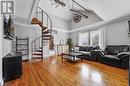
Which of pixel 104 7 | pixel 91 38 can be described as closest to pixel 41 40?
pixel 91 38

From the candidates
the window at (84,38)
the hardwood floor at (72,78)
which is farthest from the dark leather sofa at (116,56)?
the window at (84,38)

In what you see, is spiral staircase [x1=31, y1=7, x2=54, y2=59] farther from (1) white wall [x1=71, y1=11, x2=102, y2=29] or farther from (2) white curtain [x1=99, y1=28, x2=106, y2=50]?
(2) white curtain [x1=99, y1=28, x2=106, y2=50]

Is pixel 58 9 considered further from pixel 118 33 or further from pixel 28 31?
pixel 118 33

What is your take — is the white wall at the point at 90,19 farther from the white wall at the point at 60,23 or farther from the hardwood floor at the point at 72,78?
the hardwood floor at the point at 72,78

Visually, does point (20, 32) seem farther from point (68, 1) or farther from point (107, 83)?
point (107, 83)

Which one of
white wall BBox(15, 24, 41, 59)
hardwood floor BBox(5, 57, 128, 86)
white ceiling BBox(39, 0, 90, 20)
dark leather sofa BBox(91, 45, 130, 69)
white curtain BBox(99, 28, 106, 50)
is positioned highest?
white ceiling BBox(39, 0, 90, 20)

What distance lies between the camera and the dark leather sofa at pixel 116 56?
14.1 feet

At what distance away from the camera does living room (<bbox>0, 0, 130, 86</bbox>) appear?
122 inches

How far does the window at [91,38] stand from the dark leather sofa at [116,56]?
172cm

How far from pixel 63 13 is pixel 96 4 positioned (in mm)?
4428

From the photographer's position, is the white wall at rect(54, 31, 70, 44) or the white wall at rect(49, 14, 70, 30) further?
the white wall at rect(54, 31, 70, 44)

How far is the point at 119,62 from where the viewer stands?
178 inches

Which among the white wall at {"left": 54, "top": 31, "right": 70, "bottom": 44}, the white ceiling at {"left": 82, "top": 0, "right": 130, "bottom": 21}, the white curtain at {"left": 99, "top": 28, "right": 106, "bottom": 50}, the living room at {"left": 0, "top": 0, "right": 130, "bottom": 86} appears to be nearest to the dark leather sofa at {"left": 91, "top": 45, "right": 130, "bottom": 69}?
the living room at {"left": 0, "top": 0, "right": 130, "bottom": 86}

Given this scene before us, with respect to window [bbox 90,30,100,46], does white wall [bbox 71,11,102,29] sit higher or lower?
higher
